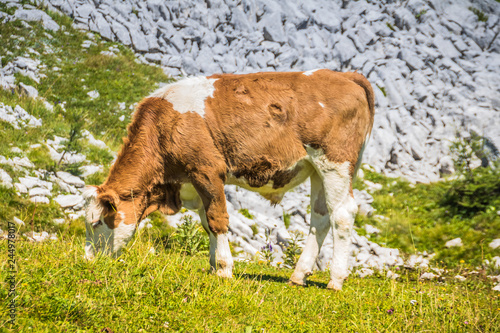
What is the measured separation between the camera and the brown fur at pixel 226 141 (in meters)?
5.70

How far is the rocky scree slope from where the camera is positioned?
18.7 meters

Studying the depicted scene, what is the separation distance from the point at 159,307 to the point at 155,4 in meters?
20.5

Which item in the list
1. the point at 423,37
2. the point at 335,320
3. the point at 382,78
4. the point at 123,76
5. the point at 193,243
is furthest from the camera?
the point at 423,37

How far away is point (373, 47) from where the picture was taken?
21.2 metres

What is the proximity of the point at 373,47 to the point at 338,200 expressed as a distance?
17.0 meters

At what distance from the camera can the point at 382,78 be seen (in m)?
20.2

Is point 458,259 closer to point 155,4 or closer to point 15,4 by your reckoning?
point 155,4

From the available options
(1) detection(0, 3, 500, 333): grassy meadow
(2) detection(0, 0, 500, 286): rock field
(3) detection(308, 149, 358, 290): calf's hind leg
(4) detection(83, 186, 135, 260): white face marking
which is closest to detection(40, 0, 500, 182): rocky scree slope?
(2) detection(0, 0, 500, 286): rock field

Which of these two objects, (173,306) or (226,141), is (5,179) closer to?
(226,141)

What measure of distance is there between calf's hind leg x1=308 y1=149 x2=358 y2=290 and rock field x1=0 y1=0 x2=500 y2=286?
411 inches

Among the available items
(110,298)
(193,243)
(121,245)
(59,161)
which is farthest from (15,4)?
(110,298)

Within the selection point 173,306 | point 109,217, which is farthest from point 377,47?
point 173,306

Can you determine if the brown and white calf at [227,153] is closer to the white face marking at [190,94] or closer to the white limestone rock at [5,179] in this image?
the white face marking at [190,94]

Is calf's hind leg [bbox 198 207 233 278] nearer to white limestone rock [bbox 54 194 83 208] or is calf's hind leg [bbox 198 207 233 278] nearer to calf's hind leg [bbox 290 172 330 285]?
calf's hind leg [bbox 290 172 330 285]
